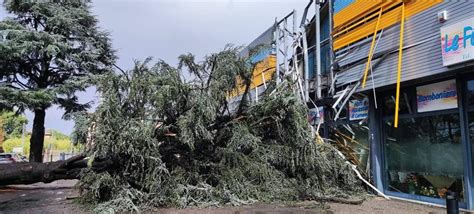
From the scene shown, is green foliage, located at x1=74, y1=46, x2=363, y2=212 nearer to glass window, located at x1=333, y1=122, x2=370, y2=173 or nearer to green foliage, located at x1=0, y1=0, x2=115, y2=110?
glass window, located at x1=333, y1=122, x2=370, y2=173

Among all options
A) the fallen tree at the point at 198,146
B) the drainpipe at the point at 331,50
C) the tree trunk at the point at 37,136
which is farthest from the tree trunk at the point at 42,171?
the tree trunk at the point at 37,136

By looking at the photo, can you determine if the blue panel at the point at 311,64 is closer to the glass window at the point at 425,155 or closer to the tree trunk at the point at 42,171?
the glass window at the point at 425,155

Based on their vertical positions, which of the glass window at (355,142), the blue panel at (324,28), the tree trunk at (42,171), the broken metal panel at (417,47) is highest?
the blue panel at (324,28)

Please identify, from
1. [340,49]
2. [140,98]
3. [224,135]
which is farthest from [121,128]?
[340,49]

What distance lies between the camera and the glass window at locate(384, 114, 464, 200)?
7.92 meters

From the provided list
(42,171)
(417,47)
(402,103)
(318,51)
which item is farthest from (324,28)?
(42,171)

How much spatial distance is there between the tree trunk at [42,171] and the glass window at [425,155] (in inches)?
295

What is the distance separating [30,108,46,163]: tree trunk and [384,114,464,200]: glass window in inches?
637

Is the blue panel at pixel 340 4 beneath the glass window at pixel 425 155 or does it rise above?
above

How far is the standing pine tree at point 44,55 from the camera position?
702 inches

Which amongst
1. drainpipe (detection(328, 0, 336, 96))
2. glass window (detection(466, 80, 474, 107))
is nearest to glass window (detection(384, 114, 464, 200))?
glass window (detection(466, 80, 474, 107))

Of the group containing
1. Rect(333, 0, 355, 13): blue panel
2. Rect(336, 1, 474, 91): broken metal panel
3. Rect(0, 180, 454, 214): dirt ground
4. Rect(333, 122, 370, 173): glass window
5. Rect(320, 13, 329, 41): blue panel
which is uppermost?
Rect(333, 0, 355, 13): blue panel

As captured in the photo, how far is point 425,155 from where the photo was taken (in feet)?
28.3

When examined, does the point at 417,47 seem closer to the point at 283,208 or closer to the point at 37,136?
the point at 283,208
